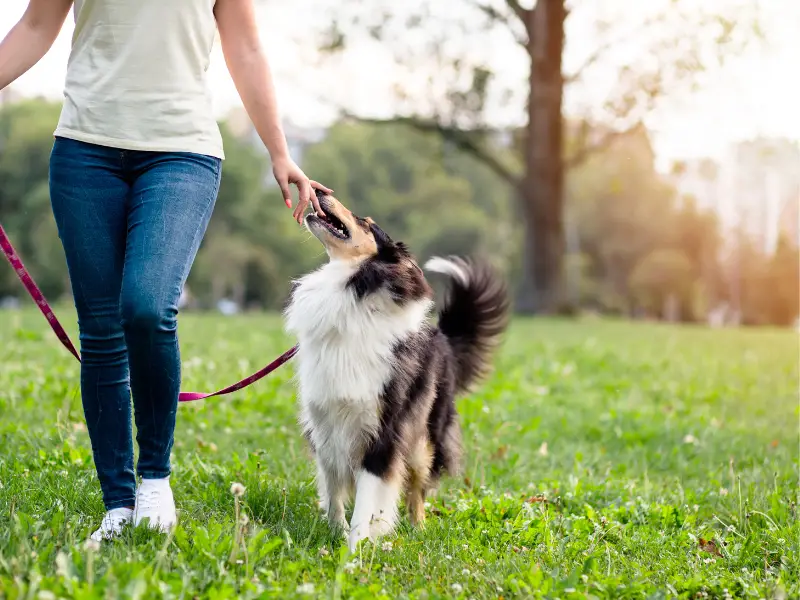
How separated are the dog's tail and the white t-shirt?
75.6 inches

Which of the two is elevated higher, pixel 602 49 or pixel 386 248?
pixel 602 49

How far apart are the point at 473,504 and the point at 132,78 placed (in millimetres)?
2171

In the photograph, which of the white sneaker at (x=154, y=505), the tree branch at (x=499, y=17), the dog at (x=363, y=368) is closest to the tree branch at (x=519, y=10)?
the tree branch at (x=499, y=17)

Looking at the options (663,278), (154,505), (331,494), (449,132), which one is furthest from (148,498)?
(663,278)

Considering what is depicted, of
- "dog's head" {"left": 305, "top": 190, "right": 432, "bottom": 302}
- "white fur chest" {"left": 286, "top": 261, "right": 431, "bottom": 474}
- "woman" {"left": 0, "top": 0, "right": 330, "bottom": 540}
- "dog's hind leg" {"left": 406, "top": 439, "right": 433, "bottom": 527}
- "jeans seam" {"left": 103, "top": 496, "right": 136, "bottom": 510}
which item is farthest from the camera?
"dog's hind leg" {"left": 406, "top": 439, "right": 433, "bottom": 527}

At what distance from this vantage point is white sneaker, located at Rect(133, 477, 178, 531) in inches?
121

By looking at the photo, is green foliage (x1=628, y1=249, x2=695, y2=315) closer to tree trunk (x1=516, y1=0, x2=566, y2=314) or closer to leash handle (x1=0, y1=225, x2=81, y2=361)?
tree trunk (x1=516, y1=0, x2=566, y2=314)

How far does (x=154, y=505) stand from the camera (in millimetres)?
3078

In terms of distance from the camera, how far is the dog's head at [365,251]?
142 inches

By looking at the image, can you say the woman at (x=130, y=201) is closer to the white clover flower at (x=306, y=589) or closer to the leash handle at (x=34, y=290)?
the leash handle at (x=34, y=290)

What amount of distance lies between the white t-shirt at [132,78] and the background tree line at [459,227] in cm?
3547

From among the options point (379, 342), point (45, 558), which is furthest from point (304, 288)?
point (45, 558)

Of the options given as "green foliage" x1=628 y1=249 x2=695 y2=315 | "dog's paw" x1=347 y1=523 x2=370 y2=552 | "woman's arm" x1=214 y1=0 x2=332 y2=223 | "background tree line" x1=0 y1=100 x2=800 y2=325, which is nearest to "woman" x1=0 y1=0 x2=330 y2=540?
"woman's arm" x1=214 y1=0 x2=332 y2=223

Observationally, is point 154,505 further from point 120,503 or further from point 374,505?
point 374,505
